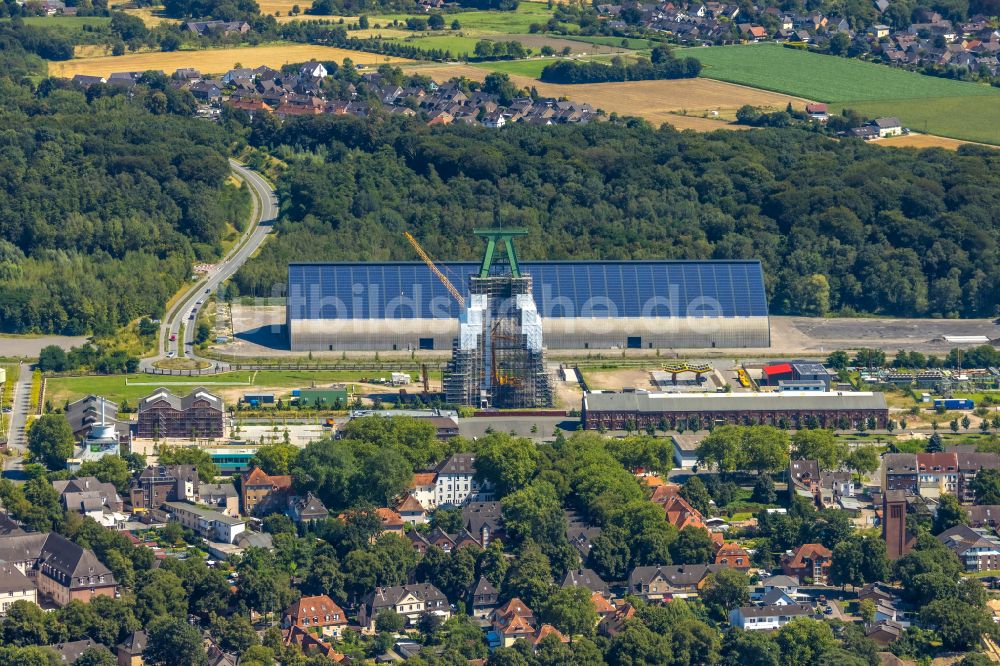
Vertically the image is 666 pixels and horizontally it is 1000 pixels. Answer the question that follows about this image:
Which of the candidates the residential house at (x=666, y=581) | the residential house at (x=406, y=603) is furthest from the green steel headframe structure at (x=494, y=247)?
the residential house at (x=406, y=603)

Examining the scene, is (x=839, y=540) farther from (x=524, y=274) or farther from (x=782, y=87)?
(x=782, y=87)

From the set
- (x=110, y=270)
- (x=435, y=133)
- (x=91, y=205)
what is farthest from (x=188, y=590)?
(x=435, y=133)

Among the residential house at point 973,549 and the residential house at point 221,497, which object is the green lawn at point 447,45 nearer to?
the residential house at point 221,497

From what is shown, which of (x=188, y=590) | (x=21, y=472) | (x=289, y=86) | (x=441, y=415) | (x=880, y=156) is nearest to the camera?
(x=188, y=590)

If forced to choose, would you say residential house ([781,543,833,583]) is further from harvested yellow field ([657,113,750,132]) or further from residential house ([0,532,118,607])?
harvested yellow field ([657,113,750,132])

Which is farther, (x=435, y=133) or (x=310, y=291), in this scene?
(x=435, y=133)

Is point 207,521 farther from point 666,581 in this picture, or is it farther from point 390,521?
point 666,581

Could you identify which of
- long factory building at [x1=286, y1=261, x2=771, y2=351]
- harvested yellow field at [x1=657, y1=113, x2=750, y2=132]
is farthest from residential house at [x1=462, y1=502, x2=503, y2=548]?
harvested yellow field at [x1=657, y1=113, x2=750, y2=132]
